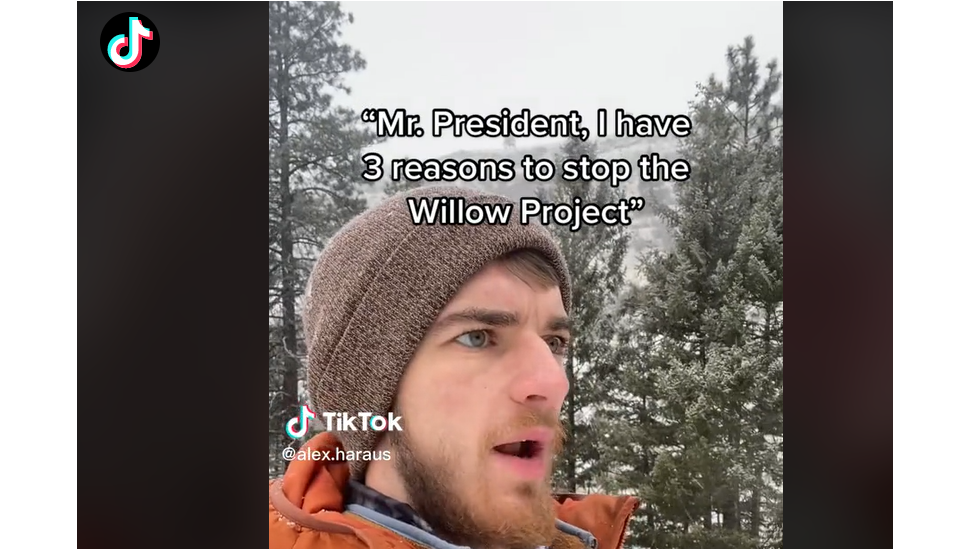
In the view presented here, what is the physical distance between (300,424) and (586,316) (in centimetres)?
96

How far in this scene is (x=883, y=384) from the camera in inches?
94.7

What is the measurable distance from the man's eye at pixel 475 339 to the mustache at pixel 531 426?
0.82ft

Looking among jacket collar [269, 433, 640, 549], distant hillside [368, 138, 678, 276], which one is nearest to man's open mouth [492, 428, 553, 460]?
jacket collar [269, 433, 640, 549]

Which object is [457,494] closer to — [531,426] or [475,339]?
[531,426]

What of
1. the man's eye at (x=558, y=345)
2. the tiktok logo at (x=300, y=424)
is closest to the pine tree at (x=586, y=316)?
the man's eye at (x=558, y=345)

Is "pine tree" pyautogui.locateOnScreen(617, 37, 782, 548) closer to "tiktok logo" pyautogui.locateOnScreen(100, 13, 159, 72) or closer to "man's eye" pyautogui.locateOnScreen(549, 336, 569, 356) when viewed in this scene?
"man's eye" pyautogui.locateOnScreen(549, 336, 569, 356)

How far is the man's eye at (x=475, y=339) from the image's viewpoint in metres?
2.23

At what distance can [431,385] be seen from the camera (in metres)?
2.24

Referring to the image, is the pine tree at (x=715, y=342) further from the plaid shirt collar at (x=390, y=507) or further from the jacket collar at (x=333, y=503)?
the plaid shirt collar at (x=390, y=507)

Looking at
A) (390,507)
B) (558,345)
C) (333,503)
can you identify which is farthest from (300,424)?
(558,345)

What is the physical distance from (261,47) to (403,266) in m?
0.84

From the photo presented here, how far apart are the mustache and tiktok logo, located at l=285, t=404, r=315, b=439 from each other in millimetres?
571

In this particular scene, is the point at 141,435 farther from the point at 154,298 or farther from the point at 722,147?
the point at 722,147

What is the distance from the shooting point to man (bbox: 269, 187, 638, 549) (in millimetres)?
2223
